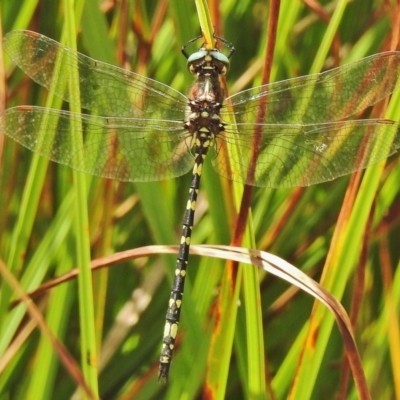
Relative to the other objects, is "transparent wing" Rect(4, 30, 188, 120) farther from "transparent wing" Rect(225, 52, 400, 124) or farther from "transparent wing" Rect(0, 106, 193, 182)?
"transparent wing" Rect(225, 52, 400, 124)

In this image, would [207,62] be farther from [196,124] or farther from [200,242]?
[200,242]

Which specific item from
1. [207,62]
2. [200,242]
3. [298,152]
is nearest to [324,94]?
[298,152]

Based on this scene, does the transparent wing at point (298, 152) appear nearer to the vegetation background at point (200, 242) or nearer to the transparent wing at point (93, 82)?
the vegetation background at point (200, 242)

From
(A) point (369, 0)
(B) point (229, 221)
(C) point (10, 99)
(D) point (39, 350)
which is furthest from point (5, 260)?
(A) point (369, 0)

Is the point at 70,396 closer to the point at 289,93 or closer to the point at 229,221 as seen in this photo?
the point at 229,221

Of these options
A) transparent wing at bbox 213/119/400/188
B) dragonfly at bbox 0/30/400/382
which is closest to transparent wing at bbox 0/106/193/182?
dragonfly at bbox 0/30/400/382

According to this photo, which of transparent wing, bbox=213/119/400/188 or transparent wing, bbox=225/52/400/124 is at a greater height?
transparent wing, bbox=225/52/400/124

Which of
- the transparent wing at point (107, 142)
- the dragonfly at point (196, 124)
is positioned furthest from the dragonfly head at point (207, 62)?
the transparent wing at point (107, 142)
